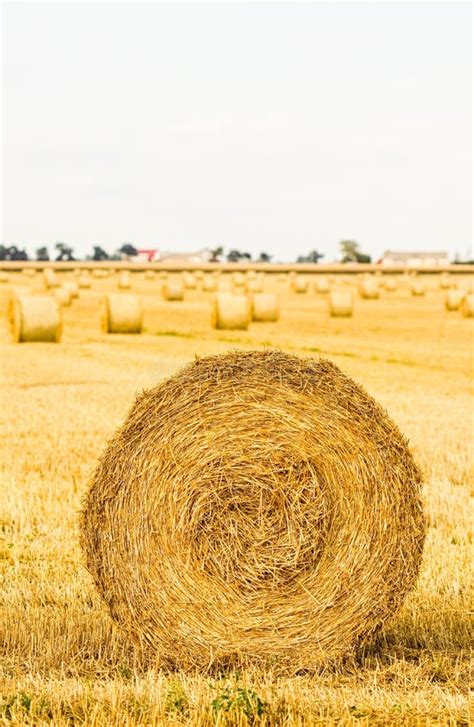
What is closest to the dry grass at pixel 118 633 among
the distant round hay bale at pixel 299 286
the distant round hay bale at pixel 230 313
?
the distant round hay bale at pixel 230 313

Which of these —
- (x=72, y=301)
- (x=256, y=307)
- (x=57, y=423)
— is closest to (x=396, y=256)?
(x=72, y=301)

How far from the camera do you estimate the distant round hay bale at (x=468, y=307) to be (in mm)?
29828

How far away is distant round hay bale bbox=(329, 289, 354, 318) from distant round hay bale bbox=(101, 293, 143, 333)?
299 inches

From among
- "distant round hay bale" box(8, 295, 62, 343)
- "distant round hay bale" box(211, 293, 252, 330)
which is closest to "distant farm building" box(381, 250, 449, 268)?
"distant round hay bale" box(211, 293, 252, 330)

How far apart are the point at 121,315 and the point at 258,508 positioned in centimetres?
1948

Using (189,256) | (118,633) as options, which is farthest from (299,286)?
Answer: (189,256)

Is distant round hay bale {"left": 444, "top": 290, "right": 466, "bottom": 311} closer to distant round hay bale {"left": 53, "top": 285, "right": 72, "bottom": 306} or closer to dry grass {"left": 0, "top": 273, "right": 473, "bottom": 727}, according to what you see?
distant round hay bale {"left": 53, "top": 285, "right": 72, "bottom": 306}

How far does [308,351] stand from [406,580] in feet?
49.5

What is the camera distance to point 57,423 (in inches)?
458

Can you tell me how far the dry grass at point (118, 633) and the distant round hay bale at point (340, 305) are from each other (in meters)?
14.5

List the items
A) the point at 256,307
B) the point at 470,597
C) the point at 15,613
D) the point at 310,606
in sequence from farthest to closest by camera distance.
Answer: the point at 256,307
the point at 470,597
the point at 15,613
the point at 310,606

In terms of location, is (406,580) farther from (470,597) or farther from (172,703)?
(172,703)

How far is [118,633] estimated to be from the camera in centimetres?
530

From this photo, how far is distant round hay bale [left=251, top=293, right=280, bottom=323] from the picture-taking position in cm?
2792
